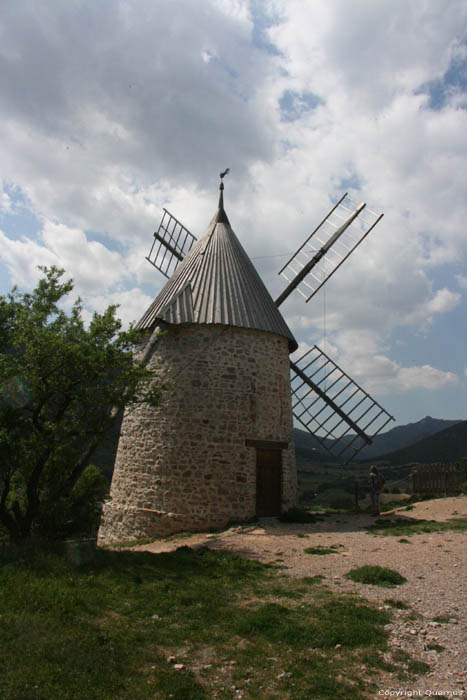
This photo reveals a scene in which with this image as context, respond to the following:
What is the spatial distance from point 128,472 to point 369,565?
684 centimetres

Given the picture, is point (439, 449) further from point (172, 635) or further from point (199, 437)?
point (172, 635)

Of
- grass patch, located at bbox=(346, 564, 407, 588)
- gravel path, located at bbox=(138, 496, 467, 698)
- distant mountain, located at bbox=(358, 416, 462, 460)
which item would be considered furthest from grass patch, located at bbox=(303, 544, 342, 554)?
distant mountain, located at bbox=(358, 416, 462, 460)

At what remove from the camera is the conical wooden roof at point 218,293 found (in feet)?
40.7

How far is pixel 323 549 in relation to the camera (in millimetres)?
8820

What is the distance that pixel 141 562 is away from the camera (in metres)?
7.39

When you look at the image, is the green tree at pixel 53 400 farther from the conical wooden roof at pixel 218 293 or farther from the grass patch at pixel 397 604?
the grass patch at pixel 397 604

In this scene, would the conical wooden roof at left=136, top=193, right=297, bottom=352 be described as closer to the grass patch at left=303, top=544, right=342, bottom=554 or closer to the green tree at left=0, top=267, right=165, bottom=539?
the green tree at left=0, top=267, right=165, bottom=539

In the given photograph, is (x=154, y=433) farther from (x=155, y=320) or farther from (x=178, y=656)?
(x=178, y=656)

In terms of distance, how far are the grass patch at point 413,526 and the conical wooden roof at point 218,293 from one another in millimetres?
5440

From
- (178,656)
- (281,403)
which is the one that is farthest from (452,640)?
(281,403)

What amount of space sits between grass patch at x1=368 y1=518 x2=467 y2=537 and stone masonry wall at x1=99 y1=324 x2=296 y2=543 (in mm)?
2410

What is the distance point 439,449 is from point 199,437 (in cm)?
3247

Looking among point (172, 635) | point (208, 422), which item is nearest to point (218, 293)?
point (208, 422)

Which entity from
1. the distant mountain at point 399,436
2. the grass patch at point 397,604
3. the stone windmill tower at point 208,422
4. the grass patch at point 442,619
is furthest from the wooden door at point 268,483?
the distant mountain at point 399,436
